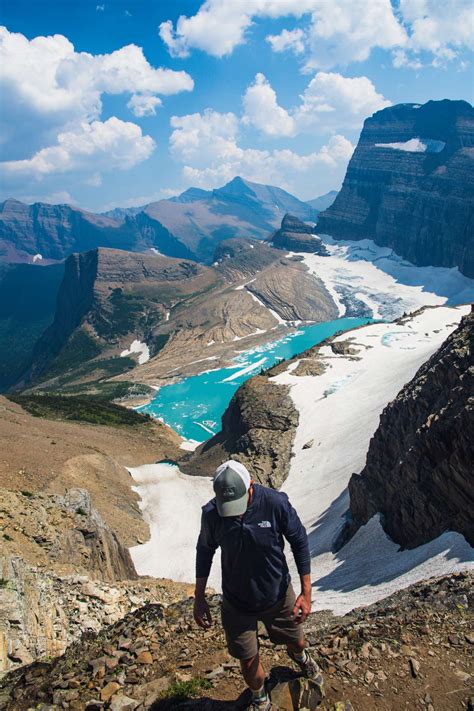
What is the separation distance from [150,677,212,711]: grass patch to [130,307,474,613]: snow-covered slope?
24.9 feet

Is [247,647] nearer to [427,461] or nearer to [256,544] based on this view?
[256,544]

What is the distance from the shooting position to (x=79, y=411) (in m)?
77.2

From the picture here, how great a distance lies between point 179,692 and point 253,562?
107 inches

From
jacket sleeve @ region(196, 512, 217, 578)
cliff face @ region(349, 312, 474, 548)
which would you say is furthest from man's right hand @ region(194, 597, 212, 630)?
cliff face @ region(349, 312, 474, 548)

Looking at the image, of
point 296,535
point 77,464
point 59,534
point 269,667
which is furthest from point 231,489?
point 77,464

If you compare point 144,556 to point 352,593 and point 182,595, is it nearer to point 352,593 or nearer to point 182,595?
point 182,595

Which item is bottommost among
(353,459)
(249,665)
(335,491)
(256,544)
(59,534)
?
(335,491)

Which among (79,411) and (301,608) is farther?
(79,411)

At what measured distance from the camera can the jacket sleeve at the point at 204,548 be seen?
674 centimetres

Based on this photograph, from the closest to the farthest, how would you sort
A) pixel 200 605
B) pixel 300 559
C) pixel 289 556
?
pixel 300 559 → pixel 200 605 → pixel 289 556

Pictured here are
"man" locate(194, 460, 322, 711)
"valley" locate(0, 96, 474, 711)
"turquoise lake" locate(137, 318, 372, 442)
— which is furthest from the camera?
"turquoise lake" locate(137, 318, 372, 442)

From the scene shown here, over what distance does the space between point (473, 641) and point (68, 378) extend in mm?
176345

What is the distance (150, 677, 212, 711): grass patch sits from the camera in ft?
23.8

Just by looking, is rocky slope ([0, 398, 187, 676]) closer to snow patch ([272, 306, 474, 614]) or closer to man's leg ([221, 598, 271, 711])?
man's leg ([221, 598, 271, 711])
